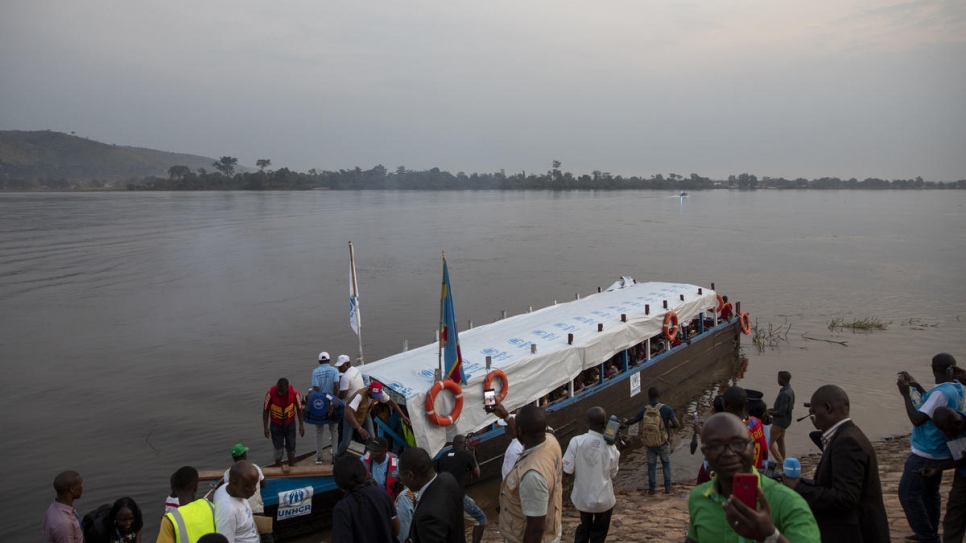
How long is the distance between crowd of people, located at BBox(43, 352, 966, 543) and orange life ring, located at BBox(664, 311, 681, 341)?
6.58m

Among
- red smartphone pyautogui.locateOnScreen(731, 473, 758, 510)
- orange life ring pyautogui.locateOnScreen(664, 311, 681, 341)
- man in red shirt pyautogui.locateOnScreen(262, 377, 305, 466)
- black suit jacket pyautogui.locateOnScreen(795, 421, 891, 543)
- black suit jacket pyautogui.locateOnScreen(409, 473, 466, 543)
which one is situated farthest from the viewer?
orange life ring pyautogui.locateOnScreen(664, 311, 681, 341)

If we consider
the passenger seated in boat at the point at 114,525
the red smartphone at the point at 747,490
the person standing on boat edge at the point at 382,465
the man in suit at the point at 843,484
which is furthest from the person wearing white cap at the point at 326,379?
the red smartphone at the point at 747,490

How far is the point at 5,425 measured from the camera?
16562 millimetres

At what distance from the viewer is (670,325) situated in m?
14.3

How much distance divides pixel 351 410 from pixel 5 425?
13408mm

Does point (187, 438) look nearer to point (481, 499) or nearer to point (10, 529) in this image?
point (10, 529)

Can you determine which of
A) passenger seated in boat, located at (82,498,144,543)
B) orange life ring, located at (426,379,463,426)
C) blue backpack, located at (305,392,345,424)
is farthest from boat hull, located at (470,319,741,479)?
passenger seated in boat, located at (82,498,144,543)

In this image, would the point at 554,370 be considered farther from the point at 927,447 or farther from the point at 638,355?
the point at 927,447

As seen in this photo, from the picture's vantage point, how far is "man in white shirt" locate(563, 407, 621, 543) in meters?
5.43

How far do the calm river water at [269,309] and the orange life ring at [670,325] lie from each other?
268 cm

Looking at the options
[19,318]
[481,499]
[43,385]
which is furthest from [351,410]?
[19,318]

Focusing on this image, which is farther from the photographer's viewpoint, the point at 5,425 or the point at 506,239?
the point at 506,239

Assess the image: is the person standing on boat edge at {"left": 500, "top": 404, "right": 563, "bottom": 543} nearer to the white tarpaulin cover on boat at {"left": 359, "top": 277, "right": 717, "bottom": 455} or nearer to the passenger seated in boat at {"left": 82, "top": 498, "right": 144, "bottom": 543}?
the passenger seated in boat at {"left": 82, "top": 498, "right": 144, "bottom": 543}

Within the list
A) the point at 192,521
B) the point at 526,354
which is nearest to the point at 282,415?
the point at 526,354
